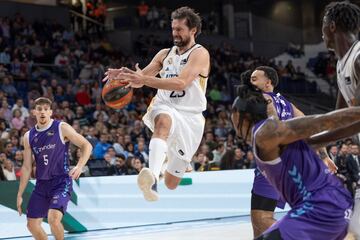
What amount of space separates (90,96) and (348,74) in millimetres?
11940

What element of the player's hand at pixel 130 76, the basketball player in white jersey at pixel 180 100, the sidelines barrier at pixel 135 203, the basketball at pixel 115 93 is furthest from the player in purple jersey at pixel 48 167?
the sidelines barrier at pixel 135 203

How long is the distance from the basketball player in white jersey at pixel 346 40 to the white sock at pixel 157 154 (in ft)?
6.43

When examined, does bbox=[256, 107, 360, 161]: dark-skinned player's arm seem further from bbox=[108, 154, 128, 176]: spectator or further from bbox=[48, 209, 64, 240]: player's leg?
bbox=[108, 154, 128, 176]: spectator

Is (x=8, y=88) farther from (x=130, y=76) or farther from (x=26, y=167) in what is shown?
(x=130, y=76)

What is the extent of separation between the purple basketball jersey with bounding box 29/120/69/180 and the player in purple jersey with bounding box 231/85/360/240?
14.6 ft

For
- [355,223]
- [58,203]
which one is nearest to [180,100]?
[58,203]

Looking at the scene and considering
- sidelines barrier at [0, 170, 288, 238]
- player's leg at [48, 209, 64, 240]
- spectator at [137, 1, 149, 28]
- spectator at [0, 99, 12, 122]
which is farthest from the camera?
spectator at [137, 1, 149, 28]

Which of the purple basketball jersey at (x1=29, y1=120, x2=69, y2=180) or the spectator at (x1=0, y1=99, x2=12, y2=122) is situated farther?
the spectator at (x1=0, y1=99, x2=12, y2=122)

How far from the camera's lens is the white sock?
18.9 ft

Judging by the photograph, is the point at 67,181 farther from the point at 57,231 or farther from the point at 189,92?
the point at 189,92

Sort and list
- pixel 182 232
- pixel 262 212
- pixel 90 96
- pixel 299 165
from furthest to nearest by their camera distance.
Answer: pixel 90 96 < pixel 182 232 < pixel 262 212 < pixel 299 165

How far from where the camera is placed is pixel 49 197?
7520 mm

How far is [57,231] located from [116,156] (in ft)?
15.6

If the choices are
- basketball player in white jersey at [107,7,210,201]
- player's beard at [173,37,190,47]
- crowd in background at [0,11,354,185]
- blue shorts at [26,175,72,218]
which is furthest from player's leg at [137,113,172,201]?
crowd in background at [0,11,354,185]
